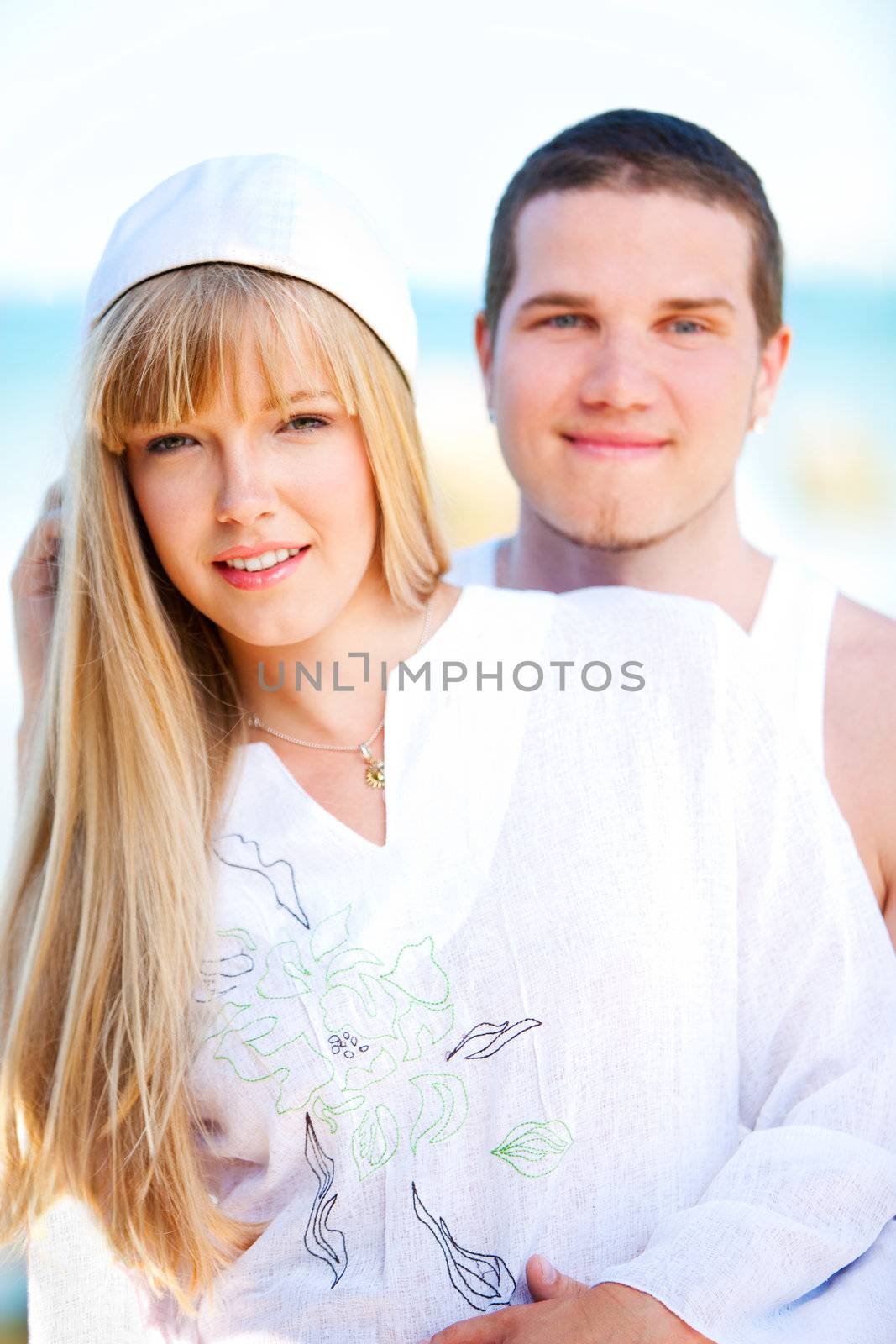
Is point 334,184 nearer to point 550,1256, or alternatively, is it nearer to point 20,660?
point 20,660

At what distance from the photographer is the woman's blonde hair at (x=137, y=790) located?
1815 millimetres

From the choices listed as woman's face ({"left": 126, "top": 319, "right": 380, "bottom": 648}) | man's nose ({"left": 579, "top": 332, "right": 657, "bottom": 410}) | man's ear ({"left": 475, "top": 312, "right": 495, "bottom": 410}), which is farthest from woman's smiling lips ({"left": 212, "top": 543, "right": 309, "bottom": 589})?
man's ear ({"left": 475, "top": 312, "right": 495, "bottom": 410})

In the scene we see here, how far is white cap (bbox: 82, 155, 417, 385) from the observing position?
1823 millimetres

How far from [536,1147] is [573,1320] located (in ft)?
0.71

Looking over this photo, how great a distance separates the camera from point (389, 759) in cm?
198

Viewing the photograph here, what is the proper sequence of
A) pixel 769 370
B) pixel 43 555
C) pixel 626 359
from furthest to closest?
pixel 769 370 → pixel 626 359 → pixel 43 555

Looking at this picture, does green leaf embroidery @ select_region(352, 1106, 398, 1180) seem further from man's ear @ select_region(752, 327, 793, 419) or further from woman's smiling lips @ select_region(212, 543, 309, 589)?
man's ear @ select_region(752, 327, 793, 419)

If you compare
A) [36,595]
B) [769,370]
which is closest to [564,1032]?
[36,595]

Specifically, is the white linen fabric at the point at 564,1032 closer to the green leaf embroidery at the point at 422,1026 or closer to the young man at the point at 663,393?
the green leaf embroidery at the point at 422,1026

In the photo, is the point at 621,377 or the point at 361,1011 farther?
the point at 621,377

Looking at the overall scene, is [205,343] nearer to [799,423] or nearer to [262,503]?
[262,503]

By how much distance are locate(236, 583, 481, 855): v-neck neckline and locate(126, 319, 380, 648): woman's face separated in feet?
0.54

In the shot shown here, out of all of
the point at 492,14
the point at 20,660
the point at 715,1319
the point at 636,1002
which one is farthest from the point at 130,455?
the point at 492,14

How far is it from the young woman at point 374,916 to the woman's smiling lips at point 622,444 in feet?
1.91
